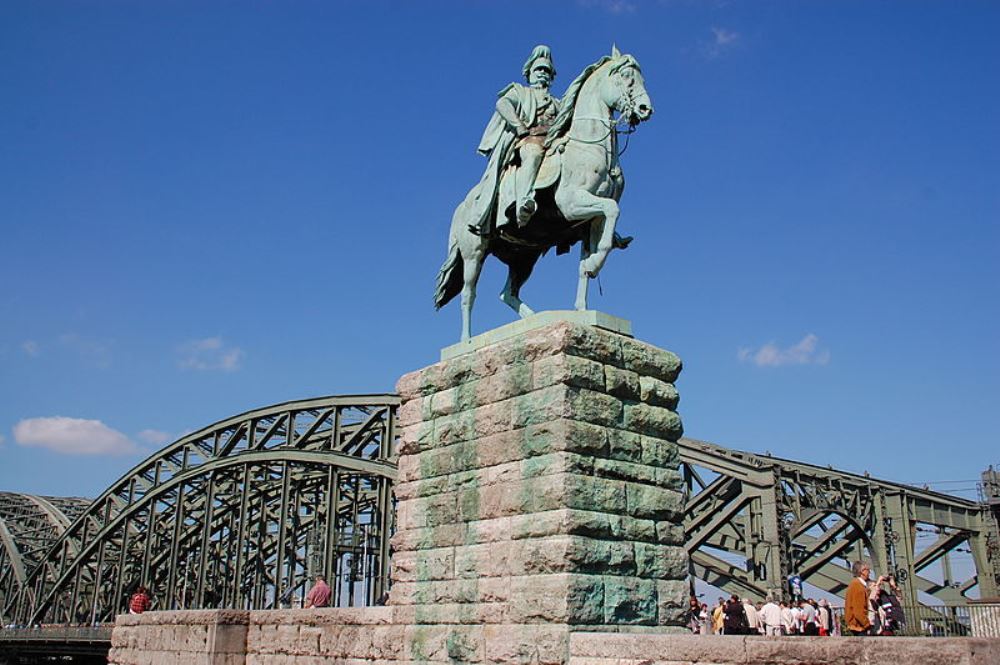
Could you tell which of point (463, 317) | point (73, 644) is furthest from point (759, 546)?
point (73, 644)

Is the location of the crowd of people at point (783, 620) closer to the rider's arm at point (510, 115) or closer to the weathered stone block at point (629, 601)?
the weathered stone block at point (629, 601)

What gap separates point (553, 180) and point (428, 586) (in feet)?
14.9

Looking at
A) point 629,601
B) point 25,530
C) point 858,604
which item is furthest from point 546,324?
point 25,530

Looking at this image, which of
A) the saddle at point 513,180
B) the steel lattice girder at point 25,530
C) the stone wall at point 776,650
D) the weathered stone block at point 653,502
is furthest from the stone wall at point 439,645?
the steel lattice girder at point 25,530

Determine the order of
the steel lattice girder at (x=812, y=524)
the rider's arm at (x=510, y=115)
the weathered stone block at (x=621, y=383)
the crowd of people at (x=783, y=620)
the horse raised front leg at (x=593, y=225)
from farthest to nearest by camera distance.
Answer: the steel lattice girder at (x=812, y=524)
the crowd of people at (x=783, y=620)
the rider's arm at (x=510, y=115)
the horse raised front leg at (x=593, y=225)
the weathered stone block at (x=621, y=383)

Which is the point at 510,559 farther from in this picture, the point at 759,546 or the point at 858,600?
the point at 759,546

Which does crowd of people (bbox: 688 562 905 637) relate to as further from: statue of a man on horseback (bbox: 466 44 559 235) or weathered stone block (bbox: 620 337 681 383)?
statue of a man on horseback (bbox: 466 44 559 235)

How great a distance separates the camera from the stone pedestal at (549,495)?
8578 mm

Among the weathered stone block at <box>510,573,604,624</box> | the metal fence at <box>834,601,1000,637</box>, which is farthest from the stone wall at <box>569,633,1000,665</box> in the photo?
the metal fence at <box>834,601,1000,637</box>

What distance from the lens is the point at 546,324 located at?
9.55m

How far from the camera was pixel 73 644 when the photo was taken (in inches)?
1859

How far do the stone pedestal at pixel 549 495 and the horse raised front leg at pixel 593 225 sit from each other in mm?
860

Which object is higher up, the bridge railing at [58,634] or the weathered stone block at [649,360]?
the weathered stone block at [649,360]

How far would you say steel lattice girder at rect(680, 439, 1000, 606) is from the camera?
28.3 meters
